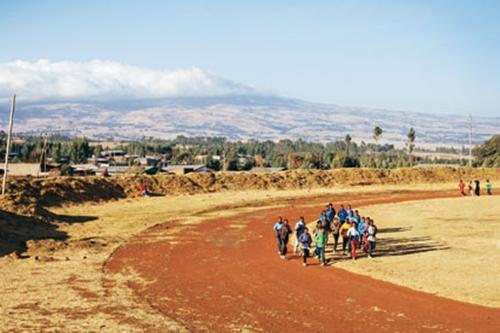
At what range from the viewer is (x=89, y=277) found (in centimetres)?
2483

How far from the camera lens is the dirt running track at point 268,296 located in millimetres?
18578

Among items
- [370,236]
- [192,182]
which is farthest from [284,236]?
[192,182]

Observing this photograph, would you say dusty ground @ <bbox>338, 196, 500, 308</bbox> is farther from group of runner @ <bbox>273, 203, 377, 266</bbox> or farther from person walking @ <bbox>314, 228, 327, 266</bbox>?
group of runner @ <bbox>273, 203, 377, 266</bbox>

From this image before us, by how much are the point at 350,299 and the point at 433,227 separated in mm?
19194

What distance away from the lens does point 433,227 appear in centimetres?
3869

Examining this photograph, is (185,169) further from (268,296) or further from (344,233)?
(268,296)

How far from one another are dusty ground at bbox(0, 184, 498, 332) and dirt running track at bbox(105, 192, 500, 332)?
74cm

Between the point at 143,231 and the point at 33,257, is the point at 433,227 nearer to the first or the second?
Answer: the point at 143,231

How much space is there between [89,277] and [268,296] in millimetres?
7771

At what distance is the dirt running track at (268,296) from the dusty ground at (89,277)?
74cm

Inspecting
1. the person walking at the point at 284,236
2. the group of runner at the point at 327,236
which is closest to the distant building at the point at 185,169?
the group of runner at the point at 327,236

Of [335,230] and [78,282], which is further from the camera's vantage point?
[335,230]

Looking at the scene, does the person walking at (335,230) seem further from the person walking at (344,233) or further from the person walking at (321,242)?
the person walking at (321,242)

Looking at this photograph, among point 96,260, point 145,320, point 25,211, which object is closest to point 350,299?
point 145,320
